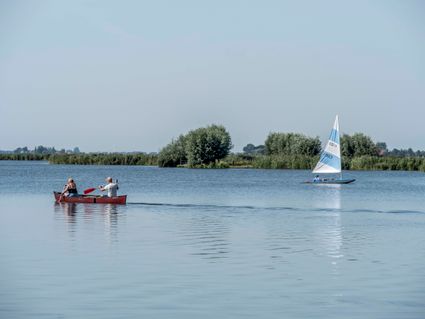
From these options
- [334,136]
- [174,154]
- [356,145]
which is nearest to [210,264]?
[334,136]

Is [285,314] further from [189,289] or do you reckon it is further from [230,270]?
[230,270]

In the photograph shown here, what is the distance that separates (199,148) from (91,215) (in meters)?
103

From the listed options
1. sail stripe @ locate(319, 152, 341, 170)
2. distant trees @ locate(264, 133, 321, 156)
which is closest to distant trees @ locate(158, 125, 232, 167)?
distant trees @ locate(264, 133, 321, 156)

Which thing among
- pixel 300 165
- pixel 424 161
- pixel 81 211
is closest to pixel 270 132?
pixel 300 165

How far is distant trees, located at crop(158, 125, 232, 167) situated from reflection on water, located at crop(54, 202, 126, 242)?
308 feet

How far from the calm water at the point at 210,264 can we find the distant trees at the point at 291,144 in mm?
98071

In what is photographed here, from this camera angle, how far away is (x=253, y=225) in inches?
1423

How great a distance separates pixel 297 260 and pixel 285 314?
25.2ft

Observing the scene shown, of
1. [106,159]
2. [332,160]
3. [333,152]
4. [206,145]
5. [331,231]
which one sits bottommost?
[331,231]

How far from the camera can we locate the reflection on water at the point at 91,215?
33.7 meters

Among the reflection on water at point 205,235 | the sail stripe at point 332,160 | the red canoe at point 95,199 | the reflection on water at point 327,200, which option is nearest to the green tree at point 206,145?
the sail stripe at point 332,160

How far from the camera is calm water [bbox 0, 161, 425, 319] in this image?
17.2 metres

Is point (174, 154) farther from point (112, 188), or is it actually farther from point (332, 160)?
point (112, 188)

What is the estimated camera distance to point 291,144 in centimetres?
15012
